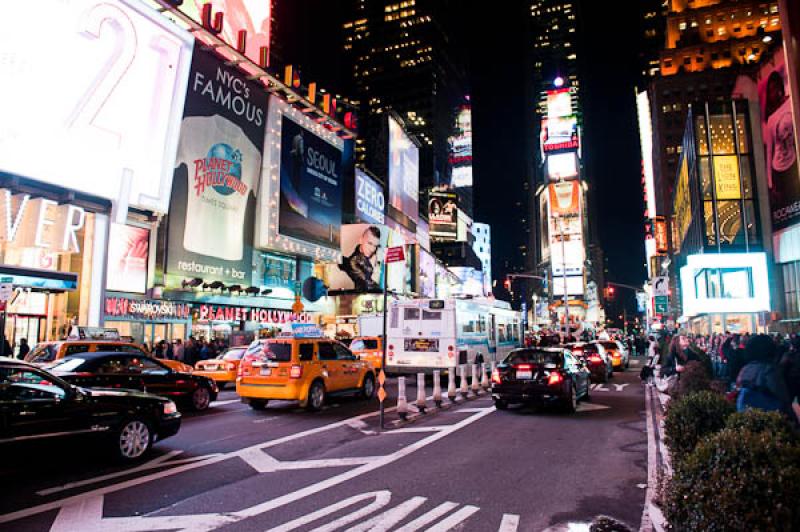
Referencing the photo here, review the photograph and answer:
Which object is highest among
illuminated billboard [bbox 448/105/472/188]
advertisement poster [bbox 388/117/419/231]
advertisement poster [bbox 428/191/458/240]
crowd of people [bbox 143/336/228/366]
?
illuminated billboard [bbox 448/105/472/188]

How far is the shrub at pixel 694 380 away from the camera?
9023mm

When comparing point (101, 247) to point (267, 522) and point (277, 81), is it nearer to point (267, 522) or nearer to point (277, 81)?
point (277, 81)

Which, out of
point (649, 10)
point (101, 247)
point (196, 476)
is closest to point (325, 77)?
point (101, 247)

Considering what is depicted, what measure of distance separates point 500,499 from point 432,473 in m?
1.45

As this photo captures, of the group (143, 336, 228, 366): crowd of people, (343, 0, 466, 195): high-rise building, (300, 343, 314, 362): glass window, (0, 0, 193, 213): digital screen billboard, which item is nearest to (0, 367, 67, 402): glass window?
(300, 343, 314, 362): glass window

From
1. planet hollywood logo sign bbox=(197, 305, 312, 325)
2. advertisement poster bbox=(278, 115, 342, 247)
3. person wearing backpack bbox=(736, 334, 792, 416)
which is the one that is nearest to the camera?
person wearing backpack bbox=(736, 334, 792, 416)

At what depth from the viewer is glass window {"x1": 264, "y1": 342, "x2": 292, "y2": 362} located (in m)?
13.7

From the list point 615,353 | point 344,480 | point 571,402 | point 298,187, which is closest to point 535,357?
point 571,402

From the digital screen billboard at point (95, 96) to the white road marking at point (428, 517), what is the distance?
71.7 feet

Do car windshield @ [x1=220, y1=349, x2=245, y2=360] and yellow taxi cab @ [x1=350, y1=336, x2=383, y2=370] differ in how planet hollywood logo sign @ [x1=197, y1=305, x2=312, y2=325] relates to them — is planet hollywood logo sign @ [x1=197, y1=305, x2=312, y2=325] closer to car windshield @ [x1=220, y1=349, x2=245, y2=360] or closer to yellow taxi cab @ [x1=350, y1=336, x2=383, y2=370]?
yellow taxi cab @ [x1=350, y1=336, x2=383, y2=370]

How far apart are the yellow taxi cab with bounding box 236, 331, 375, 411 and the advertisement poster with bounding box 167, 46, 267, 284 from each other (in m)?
19.5

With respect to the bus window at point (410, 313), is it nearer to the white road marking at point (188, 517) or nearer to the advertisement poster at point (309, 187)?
the white road marking at point (188, 517)

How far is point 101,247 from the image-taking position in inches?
1002

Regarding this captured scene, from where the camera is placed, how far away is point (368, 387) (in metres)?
16.6
